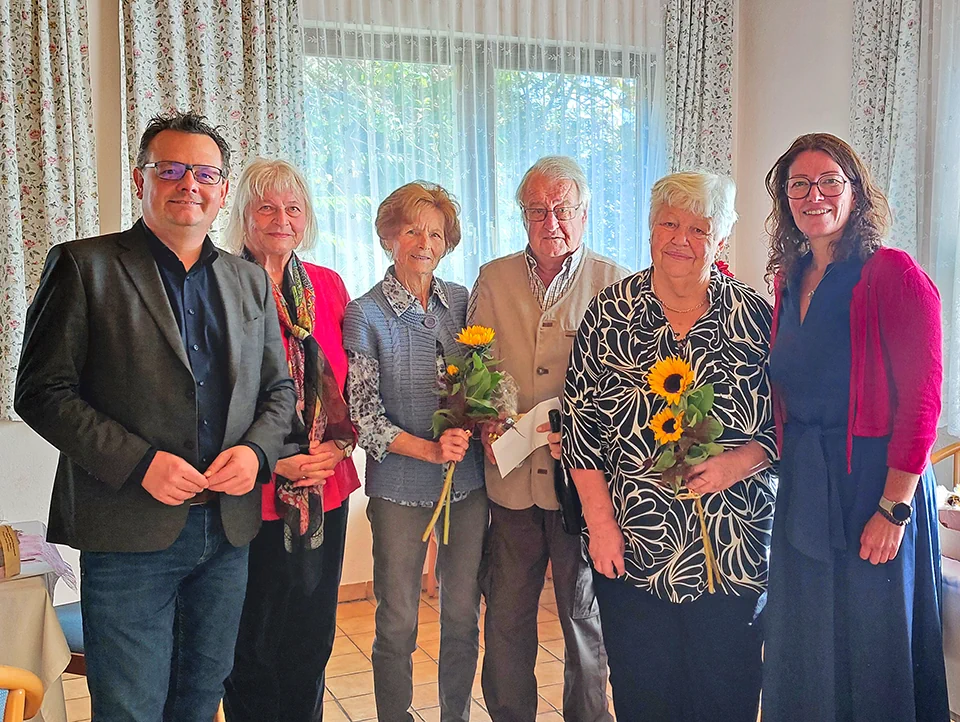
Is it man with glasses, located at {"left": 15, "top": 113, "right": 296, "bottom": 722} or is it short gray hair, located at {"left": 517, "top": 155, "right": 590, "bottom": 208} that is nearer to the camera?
man with glasses, located at {"left": 15, "top": 113, "right": 296, "bottom": 722}

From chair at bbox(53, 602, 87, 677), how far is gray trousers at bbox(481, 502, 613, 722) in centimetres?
106

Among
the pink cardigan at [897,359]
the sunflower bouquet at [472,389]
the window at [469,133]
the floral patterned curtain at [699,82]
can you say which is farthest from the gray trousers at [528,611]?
the floral patterned curtain at [699,82]

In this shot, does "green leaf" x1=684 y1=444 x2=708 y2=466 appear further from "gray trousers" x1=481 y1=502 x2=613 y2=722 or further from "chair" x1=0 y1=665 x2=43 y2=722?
"chair" x1=0 y1=665 x2=43 y2=722

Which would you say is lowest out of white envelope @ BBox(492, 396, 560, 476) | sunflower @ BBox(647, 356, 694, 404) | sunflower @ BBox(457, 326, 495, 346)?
white envelope @ BBox(492, 396, 560, 476)

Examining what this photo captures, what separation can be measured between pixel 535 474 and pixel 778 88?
3083mm

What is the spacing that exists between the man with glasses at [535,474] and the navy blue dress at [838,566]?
0.55 metres

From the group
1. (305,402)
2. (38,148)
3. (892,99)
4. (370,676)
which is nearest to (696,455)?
(305,402)


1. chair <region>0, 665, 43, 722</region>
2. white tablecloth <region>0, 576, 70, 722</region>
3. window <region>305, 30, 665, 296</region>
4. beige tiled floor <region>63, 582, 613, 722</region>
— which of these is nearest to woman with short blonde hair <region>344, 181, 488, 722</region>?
beige tiled floor <region>63, 582, 613, 722</region>

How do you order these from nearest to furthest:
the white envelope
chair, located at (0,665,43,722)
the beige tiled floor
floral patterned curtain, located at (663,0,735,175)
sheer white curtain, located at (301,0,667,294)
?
chair, located at (0,665,43,722), the white envelope, the beige tiled floor, sheer white curtain, located at (301,0,667,294), floral patterned curtain, located at (663,0,735,175)

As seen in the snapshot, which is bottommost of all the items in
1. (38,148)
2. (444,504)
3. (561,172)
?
(444,504)

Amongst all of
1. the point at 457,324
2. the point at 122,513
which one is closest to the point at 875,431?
the point at 457,324

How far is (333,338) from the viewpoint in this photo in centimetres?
232

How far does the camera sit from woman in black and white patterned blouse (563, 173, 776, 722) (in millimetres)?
2039

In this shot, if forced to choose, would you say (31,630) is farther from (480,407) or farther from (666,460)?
(666,460)
